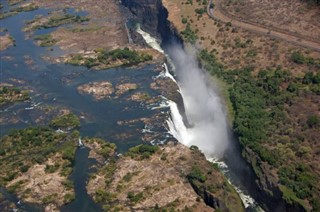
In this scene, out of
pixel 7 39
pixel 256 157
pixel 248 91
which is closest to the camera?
pixel 256 157

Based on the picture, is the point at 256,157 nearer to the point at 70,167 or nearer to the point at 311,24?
the point at 70,167

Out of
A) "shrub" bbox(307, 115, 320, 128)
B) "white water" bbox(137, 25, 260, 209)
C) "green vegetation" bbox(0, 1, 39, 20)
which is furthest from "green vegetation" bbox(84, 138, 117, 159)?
"green vegetation" bbox(0, 1, 39, 20)

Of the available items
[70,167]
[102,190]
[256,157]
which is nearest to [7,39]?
[70,167]

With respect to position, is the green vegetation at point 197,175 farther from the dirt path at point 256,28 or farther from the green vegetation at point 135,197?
the dirt path at point 256,28

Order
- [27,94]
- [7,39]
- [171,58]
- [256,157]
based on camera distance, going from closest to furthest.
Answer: [256,157] < [27,94] < [171,58] < [7,39]

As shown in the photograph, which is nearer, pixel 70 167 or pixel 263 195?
pixel 263 195

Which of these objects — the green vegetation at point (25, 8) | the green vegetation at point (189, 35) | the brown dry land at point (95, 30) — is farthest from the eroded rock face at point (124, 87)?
the green vegetation at point (25, 8)

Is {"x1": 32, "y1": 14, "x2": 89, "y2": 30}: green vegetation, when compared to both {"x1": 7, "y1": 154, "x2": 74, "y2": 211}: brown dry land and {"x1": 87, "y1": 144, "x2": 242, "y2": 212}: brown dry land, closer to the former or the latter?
{"x1": 7, "y1": 154, "x2": 74, "y2": 211}: brown dry land
